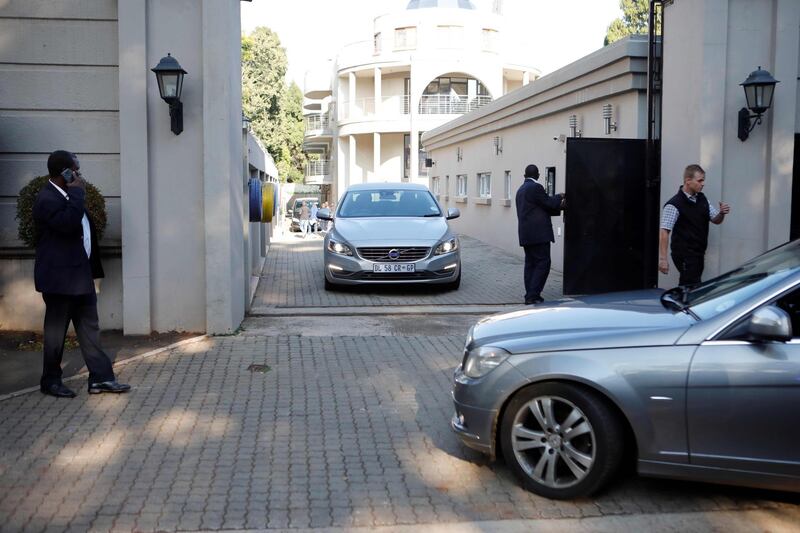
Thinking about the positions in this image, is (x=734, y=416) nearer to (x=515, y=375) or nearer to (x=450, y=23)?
(x=515, y=375)

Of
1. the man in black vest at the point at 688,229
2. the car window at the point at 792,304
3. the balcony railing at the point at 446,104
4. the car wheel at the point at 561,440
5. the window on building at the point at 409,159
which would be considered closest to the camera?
the car window at the point at 792,304

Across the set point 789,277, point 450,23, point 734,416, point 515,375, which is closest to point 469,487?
point 515,375

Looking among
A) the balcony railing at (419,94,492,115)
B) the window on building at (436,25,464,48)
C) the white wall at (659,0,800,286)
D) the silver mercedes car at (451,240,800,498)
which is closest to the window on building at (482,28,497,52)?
the window on building at (436,25,464,48)

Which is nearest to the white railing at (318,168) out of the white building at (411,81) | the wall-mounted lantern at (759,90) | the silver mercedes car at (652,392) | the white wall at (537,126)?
the white building at (411,81)

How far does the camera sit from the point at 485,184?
23375 mm

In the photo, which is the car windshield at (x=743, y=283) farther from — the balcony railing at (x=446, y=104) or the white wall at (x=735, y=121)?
the balcony railing at (x=446, y=104)

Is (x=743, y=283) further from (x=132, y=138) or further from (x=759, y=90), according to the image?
(x=132, y=138)

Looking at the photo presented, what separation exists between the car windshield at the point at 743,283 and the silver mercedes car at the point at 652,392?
0.05 feet

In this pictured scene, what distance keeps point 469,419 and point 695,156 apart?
638cm

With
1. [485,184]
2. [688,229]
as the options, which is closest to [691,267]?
[688,229]

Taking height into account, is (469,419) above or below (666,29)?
below

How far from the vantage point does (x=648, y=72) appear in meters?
11.5

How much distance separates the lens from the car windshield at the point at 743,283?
4738 millimetres

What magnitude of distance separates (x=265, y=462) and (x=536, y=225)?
672 centimetres
